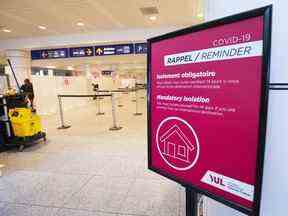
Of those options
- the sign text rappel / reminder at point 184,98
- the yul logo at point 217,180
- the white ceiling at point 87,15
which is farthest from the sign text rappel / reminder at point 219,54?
the white ceiling at point 87,15

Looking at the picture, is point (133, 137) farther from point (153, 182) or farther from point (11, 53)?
point (11, 53)

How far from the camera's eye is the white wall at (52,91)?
7.90 meters

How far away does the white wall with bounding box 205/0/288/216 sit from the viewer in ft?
2.96

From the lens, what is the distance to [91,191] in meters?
2.47

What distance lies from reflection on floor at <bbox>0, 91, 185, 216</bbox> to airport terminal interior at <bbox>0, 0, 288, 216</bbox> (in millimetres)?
11

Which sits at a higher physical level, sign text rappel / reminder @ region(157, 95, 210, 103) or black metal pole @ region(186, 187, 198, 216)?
sign text rappel / reminder @ region(157, 95, 210, 103)

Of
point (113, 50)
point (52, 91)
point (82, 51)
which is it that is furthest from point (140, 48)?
point (52, 91)

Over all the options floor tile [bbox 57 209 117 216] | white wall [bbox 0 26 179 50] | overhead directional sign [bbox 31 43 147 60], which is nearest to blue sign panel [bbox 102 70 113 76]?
overhead directional sign [bbox 31 43 147 60]

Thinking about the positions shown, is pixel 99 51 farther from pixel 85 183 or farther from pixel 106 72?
pixel 106 72

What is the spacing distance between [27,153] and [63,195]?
1923 millimetres

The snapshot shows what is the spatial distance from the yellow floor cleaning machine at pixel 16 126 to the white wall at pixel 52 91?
144 inches

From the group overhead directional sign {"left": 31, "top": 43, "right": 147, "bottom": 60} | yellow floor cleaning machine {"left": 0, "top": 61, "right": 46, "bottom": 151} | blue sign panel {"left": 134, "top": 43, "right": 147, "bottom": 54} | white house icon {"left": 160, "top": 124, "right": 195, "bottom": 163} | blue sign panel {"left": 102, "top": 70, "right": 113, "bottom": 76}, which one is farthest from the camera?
blue sign panel {"left": 102, "top": 70, "right": 113, "bottom": 76}

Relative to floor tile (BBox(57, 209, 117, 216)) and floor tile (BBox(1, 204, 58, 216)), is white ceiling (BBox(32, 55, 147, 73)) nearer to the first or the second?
floor tile (BBox(1, 204, 58, 216))

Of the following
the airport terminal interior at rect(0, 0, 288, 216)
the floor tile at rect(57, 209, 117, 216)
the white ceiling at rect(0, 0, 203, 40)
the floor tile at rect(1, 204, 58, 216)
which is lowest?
the floor tile at rect(1, 204, 58, 216)
